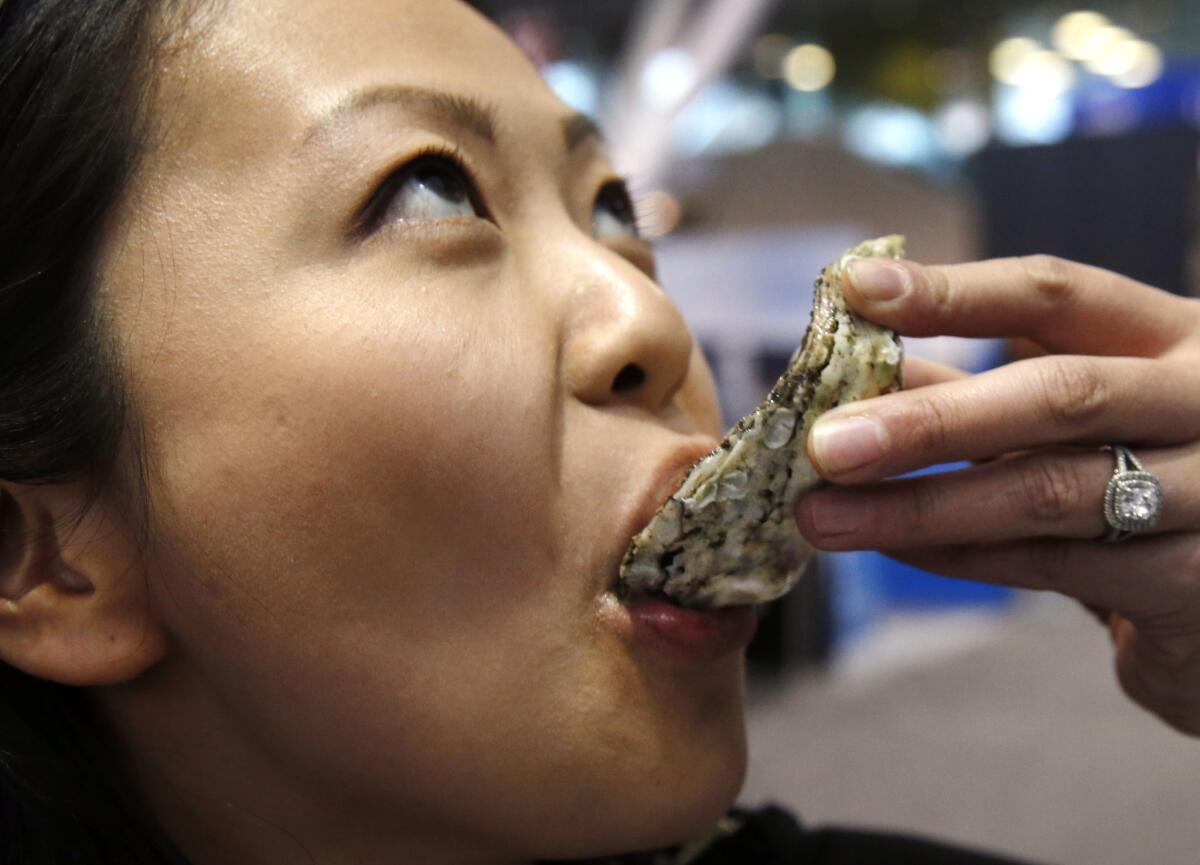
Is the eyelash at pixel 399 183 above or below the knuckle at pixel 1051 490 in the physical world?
above

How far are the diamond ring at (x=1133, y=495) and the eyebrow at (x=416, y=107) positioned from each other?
57 centimetres

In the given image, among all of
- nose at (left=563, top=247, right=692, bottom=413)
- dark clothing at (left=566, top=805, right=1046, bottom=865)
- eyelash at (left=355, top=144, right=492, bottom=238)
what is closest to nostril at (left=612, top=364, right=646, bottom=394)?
nose at (left=563, top=247, right=692, bottom=413)

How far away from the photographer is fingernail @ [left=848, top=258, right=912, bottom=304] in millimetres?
Result: 723

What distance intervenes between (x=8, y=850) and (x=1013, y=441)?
0.93 meters

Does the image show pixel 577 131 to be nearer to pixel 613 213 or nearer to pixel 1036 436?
pixel 613 213

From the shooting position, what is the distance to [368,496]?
75 cm

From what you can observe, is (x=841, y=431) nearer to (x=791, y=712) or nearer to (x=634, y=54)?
(x=791, y=712)

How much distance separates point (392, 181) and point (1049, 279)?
0.53m

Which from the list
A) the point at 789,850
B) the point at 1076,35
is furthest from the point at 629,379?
the point at 1076,35

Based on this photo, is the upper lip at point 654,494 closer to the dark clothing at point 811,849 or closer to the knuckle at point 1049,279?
the knuckle at point 1049,279

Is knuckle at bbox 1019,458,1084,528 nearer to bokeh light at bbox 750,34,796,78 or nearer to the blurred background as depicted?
the blurred background

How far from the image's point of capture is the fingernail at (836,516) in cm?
75

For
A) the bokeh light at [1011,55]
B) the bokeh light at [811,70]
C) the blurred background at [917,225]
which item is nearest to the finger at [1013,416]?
the blurred background at [917,225]

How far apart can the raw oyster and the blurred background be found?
29 cm
